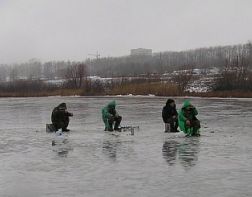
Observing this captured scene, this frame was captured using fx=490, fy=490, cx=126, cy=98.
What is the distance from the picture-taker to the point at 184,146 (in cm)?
1316

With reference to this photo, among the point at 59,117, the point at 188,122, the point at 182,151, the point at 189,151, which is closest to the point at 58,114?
the point at 59,117

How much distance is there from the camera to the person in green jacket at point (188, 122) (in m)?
15.7

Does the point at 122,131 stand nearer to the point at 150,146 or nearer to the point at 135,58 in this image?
the point at 150,146

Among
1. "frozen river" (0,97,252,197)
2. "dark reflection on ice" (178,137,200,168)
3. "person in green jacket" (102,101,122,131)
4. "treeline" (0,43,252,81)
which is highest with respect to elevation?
"treeline" (0,43,252,81)

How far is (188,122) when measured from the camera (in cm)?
1571

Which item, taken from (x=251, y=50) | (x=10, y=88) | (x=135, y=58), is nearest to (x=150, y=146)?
(x=10, y=88)

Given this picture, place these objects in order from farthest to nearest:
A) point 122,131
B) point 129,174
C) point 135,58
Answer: point 135,58
point 122,131
point 129,174

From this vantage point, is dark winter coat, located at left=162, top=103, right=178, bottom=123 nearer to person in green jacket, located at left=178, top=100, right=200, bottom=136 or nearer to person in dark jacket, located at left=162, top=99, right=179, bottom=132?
person in dark jacket, located at left=162, top=99, right=179, bottom=132

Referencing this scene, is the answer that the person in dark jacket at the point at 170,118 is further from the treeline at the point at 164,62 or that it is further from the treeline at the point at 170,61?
the treeline at the point at 170,61

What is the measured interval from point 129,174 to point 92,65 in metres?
159

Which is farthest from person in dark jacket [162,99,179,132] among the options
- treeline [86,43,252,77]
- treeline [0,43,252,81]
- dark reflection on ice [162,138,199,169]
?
treeline [86,43,252,77]

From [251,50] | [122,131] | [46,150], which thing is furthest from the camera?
[251,50]

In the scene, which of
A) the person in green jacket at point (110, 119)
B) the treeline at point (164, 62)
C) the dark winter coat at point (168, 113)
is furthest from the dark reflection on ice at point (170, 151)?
the treeline at point (164, 62)

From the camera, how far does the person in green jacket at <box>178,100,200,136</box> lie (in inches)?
618
